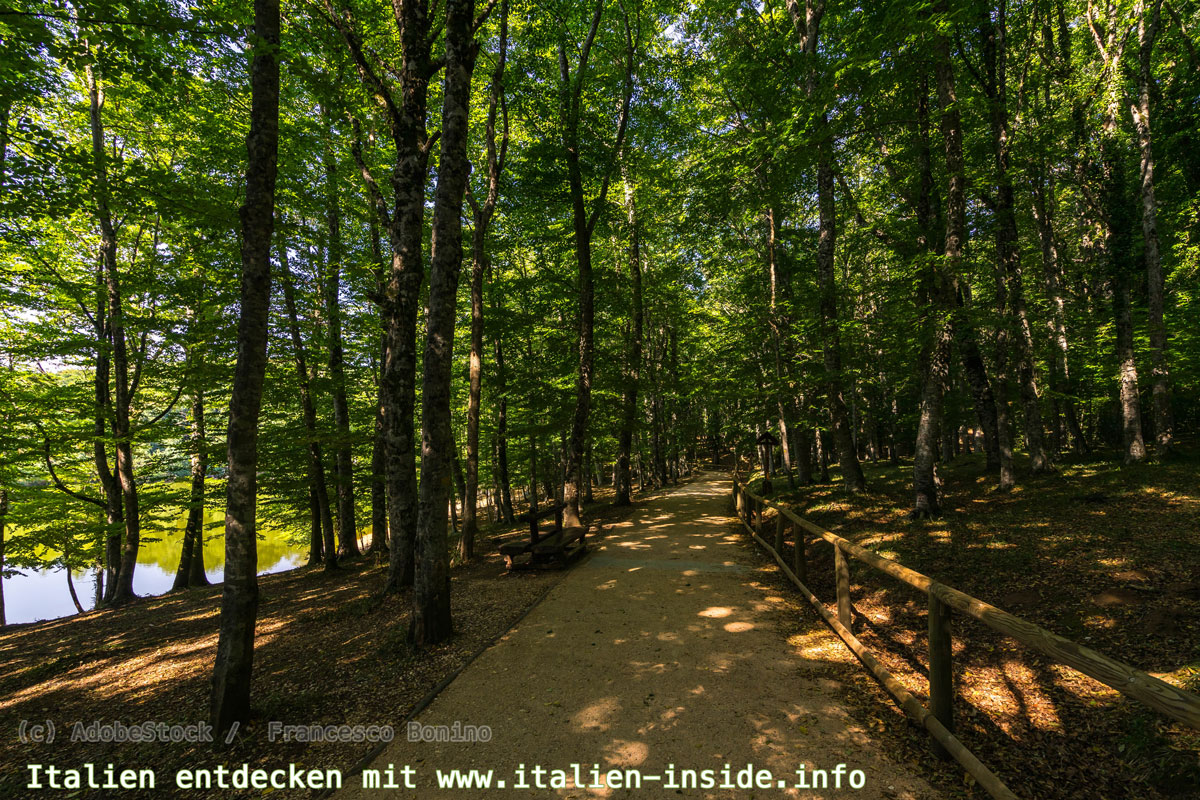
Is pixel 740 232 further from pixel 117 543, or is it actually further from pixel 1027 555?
pixel 117 543

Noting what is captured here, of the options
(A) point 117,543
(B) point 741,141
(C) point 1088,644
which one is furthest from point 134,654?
(B) point 741,141

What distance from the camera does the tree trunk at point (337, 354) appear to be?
11.2 metres

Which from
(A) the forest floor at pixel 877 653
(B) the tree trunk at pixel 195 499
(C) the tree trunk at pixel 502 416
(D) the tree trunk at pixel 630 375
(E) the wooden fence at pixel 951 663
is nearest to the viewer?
(E) the wooden fence at pixel 951 663

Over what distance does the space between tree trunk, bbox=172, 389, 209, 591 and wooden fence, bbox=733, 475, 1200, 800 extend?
1404cm

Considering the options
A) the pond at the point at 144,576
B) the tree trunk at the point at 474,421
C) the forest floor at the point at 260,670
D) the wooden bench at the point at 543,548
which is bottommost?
the pond at the point at 144,576

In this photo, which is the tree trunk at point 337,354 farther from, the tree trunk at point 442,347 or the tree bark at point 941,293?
the tree bark at point 941,293

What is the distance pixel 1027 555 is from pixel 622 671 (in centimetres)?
624

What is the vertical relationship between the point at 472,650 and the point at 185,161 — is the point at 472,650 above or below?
below

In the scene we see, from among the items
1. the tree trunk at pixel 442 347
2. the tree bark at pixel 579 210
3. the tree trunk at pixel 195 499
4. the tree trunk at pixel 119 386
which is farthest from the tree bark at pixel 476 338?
the tree trunk at pixel 119 386

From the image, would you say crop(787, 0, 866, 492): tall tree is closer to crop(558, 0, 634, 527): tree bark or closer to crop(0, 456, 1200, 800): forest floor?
crop(0, 456, 1200, 800): forest floor

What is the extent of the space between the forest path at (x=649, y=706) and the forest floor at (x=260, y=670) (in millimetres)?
616

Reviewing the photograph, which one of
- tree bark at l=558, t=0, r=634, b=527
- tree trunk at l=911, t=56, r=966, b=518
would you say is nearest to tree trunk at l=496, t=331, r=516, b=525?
tree bark at l=558, t=0, r=634, b=527

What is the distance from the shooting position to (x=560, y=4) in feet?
36.5

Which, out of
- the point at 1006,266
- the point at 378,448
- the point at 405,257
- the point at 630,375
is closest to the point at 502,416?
the point at 378,448
